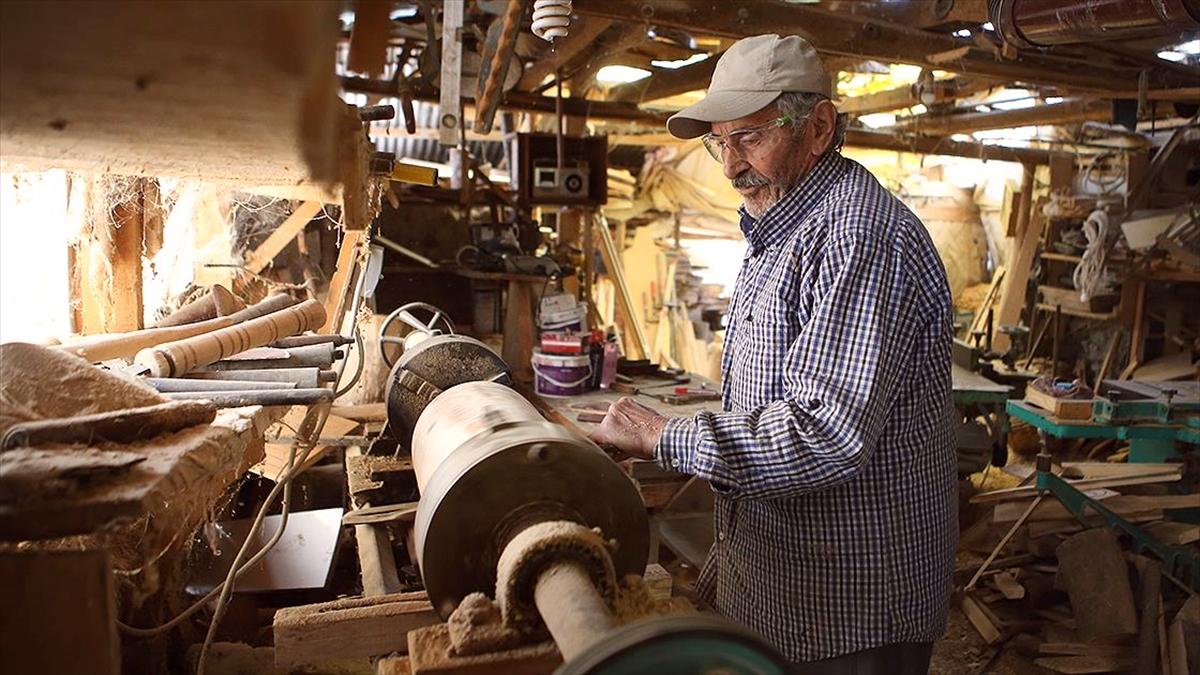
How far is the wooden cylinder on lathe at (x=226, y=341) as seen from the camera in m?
2.04

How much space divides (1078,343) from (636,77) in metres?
5.68

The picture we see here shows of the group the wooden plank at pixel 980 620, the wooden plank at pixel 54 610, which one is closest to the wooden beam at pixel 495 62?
the wooden plank at pixel 54 610

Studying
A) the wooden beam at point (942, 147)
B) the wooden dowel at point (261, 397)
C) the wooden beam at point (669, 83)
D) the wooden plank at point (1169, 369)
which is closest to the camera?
the wooden dowel at point (261, 397)

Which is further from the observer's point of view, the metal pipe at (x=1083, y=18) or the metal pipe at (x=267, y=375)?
the metal pipe at (x=1083, y=18)

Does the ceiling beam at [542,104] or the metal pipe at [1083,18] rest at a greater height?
the metal pipe at [1083,18]

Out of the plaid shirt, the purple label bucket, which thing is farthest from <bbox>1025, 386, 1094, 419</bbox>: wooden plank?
the plaid shirt

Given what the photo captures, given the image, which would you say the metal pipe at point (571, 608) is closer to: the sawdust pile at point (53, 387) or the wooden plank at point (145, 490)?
the wooden plank at point (145, 490)

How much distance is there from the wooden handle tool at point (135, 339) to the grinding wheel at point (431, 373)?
0.55 m

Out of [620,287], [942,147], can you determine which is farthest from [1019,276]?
[620,287]

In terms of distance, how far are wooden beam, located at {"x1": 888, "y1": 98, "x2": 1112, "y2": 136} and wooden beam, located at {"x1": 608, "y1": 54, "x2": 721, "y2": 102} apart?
7.22 ft

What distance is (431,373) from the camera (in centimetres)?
312

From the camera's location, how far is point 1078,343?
888 cm

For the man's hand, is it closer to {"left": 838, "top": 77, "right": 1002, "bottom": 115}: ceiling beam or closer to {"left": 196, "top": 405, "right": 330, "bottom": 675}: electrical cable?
{"left": 196, "top": 405, "right": 330, "bottom": 675}: electrical cable

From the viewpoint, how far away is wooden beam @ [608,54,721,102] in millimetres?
5319
